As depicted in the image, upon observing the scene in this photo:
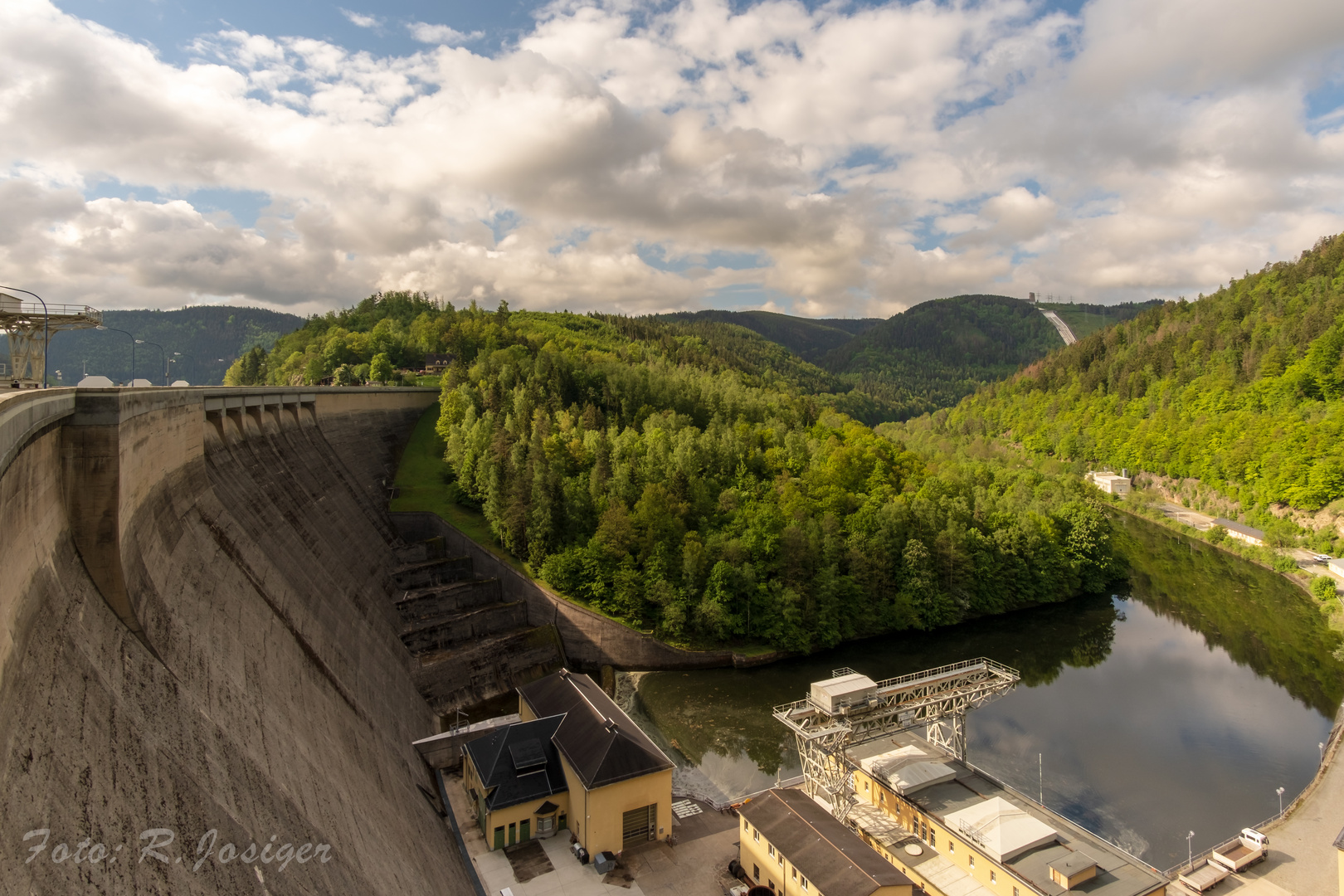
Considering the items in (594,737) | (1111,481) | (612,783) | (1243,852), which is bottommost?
(1243,852)

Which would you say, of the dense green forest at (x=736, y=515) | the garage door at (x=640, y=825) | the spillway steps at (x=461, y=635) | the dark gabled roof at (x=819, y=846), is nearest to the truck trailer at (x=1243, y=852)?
the dark gabled roof at (x=819, y=846)

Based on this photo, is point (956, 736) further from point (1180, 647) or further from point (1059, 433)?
point (1059, 433)

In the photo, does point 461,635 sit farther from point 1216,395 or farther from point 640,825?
point 1216,395

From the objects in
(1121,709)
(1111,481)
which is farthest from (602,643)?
(1111,481)

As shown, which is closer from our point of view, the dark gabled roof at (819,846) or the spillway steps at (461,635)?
the dark gabled roof at (819,846)

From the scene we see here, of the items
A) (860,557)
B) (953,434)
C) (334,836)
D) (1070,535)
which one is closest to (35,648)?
(334,836)

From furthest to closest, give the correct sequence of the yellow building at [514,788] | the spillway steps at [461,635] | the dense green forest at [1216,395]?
1. the dense green forest at [1216,395]
2. the spillway steps at [461,635]
3. the yellow building at [514,788]

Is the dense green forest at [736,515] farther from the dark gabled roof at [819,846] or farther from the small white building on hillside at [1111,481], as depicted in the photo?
the small white building on hillside at [1111,481]
